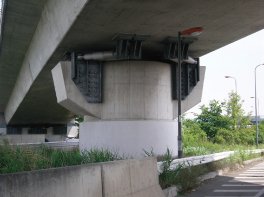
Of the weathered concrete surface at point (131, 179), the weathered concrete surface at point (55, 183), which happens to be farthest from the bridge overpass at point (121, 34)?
the weathered concrete surface at point (55, 183)

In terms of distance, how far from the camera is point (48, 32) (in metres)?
20.6

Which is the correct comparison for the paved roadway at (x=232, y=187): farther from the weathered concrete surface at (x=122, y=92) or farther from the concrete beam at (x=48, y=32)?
the concrete beam at (x=48, y=32)

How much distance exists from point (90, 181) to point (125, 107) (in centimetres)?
1297

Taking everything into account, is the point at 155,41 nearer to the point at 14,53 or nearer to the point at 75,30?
the point at 75,30

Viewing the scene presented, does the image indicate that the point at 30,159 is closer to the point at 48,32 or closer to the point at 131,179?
the point at 131,179

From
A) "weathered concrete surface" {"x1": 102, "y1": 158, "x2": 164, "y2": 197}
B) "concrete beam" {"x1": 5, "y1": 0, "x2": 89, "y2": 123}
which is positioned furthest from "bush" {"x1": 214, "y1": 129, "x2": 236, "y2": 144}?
"weathered concrete surface" {"x1": 102, "y1": 158, "x2": 164, "y2": 197}

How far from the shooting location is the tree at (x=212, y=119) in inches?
1923

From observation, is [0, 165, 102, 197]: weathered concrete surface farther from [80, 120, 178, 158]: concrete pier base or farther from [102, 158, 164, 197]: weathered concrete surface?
[80, 120, 178, 158]: concrete pier base

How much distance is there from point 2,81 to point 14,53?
926 cm

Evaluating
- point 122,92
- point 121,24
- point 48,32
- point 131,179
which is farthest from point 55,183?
point 48,32

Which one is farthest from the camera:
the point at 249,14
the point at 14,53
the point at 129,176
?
the point at 14,53

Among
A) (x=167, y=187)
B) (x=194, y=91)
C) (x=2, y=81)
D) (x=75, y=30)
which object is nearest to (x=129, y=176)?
(x=167, y=187)

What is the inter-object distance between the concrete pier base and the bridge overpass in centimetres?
41

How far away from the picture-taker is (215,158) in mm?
19125
